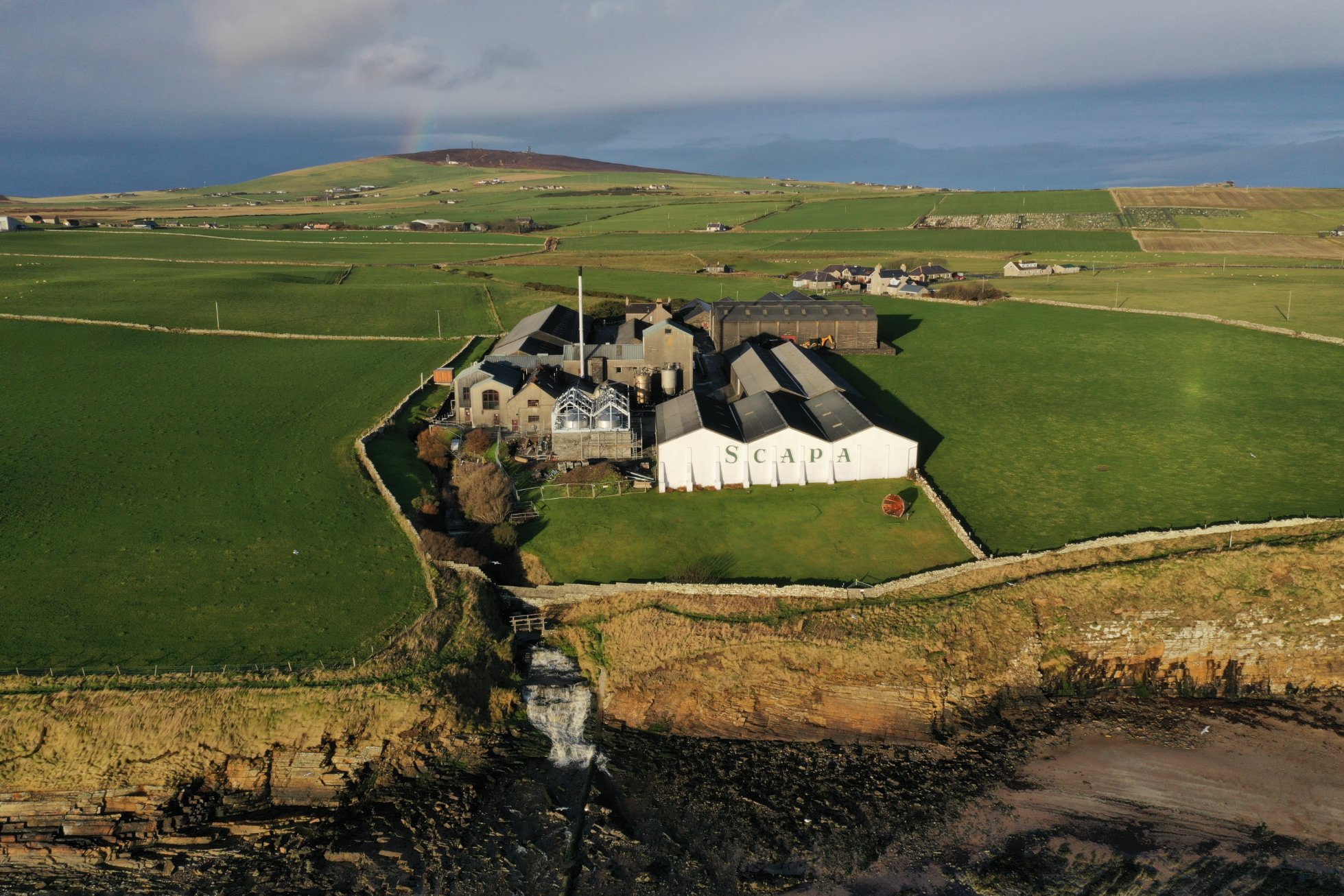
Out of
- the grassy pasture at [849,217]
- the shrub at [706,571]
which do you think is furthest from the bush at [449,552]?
the grassy pasture at [849,217]

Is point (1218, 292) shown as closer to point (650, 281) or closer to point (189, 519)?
point (650, 281)

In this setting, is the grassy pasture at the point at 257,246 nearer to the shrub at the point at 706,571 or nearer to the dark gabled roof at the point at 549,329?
the dark gabled roof at the point at 549,329

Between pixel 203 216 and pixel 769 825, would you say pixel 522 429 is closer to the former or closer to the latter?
pixel 769 825

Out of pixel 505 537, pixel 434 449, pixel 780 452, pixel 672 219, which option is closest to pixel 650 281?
pixel 434 449

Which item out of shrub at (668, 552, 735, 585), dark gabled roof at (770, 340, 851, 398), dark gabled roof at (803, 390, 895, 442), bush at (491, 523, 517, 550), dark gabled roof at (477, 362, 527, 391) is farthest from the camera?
dark gabled roof at (770, 340, 851, 398)

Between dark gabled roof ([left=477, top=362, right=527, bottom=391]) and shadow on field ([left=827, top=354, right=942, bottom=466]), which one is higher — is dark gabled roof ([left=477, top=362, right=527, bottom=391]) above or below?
above

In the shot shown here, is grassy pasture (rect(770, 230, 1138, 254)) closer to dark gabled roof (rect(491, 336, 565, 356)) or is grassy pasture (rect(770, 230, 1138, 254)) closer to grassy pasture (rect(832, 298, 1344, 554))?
grassy pasture (rect(832, 298, 1344, 554))

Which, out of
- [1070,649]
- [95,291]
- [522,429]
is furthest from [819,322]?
[95,291]

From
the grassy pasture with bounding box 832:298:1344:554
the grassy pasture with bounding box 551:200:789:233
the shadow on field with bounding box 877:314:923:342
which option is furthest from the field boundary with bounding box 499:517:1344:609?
the grassy pasture with bounding box 551:200:789:233
